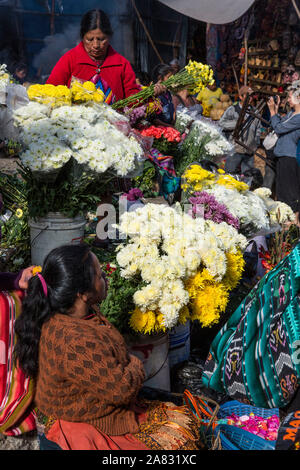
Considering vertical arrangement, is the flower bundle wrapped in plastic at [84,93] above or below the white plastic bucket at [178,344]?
above

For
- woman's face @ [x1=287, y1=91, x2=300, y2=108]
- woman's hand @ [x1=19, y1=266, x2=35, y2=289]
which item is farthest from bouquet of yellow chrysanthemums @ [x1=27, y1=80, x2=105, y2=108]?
woman's face @ [x1=287, y1=91, x2=300, y2=108]

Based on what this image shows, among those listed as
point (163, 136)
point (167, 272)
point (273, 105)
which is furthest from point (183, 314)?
point (273, 105)

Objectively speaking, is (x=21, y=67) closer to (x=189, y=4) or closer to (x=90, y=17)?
(x=189, y=4)

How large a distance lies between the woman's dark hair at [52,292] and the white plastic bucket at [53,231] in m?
0.96

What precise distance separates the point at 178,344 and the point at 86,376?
1291 millimetres

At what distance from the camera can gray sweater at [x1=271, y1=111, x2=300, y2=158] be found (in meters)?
6.36

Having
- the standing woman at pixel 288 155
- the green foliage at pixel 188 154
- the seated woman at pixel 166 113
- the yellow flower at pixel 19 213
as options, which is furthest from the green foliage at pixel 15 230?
the standing woman at pixel 288 155

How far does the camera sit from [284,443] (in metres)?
1.83

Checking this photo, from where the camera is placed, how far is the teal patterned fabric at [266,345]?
1.95m

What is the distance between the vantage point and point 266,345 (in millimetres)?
2072

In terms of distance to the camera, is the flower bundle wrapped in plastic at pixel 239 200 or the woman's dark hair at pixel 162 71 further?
the woman's dark hair at pixel 162 71

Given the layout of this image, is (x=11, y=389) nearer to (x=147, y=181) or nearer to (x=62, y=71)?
(x=147, y=181)

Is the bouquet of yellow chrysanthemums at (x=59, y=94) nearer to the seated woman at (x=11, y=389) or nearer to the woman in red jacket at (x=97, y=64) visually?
the woman in red jacket at (x=97, y=64)
